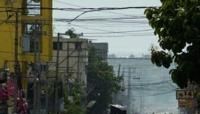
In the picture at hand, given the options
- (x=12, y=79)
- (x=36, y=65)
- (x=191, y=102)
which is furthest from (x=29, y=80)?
(x=191, y=102)

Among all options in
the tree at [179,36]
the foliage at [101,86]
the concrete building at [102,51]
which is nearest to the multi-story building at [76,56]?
the foliage at [101,86]

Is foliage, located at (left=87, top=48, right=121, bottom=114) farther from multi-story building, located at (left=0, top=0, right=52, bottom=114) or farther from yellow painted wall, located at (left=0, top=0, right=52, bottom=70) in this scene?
multi-story building, located at (left=0, top=0, right=52, bottom=114)

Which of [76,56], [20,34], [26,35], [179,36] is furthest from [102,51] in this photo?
[179,36]

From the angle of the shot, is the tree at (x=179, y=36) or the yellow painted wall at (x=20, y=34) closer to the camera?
the tree at (x=179, y=36)

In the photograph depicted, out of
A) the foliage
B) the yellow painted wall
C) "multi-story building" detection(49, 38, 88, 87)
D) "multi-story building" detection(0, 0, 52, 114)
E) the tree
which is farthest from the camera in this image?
the foliage

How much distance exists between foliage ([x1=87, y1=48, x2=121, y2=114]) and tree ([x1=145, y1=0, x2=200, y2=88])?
280 ft

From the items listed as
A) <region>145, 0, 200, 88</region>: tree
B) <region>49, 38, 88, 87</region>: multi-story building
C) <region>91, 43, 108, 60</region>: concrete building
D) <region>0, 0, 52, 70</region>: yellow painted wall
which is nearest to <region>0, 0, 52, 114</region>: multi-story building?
<region>0, 0, 52, 70</region>: yellow painted wall

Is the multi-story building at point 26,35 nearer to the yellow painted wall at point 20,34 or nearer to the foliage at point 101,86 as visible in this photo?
the yellow painted wall at point 20,34

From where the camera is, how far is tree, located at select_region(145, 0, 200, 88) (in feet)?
60.1

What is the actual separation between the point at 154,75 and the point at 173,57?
176 metres

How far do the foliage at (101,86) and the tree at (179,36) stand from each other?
85.2m

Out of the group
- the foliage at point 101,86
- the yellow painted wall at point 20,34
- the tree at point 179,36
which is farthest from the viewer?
the foliage at point 101,86

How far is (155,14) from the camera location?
19.5 m

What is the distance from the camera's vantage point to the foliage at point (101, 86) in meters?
107
